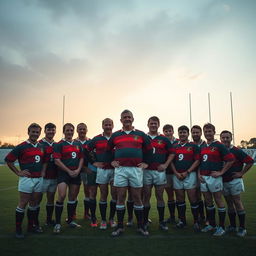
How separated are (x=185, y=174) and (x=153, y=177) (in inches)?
26.0

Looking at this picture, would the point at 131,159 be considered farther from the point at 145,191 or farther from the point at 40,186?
the point at 40,186

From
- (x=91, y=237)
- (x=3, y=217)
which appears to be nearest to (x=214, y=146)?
(x=91, y=237)

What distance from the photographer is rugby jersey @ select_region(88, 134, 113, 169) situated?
191 inches

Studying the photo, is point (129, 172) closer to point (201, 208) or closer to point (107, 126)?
point (107, 126)

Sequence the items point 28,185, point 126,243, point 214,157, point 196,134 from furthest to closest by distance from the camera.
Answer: point 196,134 → point 214,157 → point 28,185 → point 126,243

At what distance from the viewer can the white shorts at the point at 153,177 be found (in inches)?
182

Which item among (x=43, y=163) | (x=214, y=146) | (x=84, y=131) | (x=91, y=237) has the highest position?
(x=84, y=131)

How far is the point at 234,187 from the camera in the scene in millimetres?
4355

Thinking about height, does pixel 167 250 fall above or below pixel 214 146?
below

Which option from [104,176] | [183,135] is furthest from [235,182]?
[104,176]

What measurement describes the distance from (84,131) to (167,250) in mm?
3286

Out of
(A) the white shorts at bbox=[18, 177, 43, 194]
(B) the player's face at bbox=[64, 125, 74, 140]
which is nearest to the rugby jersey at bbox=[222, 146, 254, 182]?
(B) the player's face at bbox=[64, 125, 74, 140]

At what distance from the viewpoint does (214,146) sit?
4480 mm

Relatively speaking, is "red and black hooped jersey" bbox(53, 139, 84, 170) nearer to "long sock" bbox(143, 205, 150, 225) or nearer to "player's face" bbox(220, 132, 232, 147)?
"long sock" bbox(143, 205, 150, 225)
